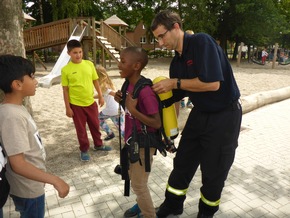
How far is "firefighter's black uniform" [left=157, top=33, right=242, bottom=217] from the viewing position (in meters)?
2.09

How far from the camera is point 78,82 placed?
3.89 metres

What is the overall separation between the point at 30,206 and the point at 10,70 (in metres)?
0.94

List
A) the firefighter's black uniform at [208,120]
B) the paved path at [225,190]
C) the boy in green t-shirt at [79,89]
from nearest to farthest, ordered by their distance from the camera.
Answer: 1. the firefighter's black uniform at [208,120]
2. the paved path at [225,190]
3. the boy in green t-shirt at [79,89]

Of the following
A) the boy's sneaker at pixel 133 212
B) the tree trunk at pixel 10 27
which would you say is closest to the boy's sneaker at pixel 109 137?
the tree trunk at pixel 10 27

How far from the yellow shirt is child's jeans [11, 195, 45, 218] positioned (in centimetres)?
220

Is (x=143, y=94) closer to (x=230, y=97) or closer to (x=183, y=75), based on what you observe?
(x=183, y=75)

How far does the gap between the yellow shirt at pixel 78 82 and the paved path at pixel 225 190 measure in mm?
1040

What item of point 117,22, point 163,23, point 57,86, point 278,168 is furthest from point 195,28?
point 163,23

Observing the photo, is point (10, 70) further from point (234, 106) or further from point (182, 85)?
point (234, 106)

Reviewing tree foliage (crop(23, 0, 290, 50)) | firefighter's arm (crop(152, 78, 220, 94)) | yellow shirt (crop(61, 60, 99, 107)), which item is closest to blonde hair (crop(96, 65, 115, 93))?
yellow shirt (crop(61, 60, 99, 107))

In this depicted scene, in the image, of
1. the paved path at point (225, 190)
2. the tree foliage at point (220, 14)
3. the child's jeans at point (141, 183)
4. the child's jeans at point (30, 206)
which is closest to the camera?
the child's jeans at point (30, 206)

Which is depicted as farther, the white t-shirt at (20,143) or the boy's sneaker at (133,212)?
the boy's sneaker at (133,212)

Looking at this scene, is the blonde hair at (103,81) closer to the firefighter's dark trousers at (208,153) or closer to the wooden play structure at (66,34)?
the firefighter's dark trousers at (208,153)

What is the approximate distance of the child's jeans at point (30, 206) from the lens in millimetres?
1828
